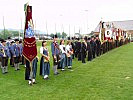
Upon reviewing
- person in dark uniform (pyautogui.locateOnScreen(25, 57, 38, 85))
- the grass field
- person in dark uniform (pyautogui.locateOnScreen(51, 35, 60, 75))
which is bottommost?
the grass field

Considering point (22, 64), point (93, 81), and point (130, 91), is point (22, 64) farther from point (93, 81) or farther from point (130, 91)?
point (130, 91)

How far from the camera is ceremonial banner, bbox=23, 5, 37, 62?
9422 millimetres

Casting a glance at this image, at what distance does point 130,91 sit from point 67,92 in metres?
1.93

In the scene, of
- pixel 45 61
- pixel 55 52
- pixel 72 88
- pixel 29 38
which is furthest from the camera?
pixel 55 52

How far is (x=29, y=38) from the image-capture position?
371 inches

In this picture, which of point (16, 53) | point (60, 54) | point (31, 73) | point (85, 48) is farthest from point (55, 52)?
point (85, 48)

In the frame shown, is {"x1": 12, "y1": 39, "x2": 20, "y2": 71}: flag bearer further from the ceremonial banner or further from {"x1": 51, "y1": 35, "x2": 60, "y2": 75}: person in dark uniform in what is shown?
the ceremonial banner

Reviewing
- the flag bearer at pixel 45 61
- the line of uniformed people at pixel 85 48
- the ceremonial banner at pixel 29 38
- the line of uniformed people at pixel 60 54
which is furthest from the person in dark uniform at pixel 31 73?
the line of uniformed people at pixel 85 48

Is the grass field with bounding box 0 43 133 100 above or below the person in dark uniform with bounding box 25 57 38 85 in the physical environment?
below

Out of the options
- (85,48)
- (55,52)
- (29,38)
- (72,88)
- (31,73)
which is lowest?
(72,88)

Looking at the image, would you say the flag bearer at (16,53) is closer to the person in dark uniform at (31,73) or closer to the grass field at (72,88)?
the grass field at (72,88)

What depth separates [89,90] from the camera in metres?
8.37

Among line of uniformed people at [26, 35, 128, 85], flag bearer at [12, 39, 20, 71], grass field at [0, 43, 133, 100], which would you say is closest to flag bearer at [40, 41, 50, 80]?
line of uniformed people at [26, 35, 128, 85]

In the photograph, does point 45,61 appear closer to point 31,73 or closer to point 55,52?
point 31,73
